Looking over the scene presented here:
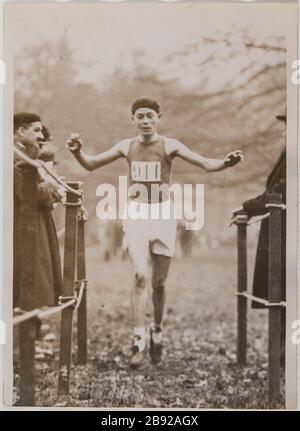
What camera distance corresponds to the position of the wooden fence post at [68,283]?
11.3 feet

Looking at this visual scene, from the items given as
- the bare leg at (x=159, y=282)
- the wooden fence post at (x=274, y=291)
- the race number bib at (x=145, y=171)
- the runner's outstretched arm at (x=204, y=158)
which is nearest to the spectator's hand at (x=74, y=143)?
the race number bib at (x=145, y=171)

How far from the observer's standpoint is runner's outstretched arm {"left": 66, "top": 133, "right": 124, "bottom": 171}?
11.5 feet

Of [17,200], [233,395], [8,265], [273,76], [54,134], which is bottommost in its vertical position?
[233,395]

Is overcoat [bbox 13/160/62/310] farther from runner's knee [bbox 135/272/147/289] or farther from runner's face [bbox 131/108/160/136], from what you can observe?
runner's face [bbox 131/108/160/136]

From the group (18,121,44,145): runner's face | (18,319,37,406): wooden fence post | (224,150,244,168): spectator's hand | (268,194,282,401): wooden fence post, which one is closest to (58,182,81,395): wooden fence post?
(18,319,37,406): wooden fence post

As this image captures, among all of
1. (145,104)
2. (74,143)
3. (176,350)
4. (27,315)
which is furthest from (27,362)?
(145,104)

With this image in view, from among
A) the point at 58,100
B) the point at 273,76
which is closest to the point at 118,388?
the point at 58,100

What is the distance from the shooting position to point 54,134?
11.4 ft

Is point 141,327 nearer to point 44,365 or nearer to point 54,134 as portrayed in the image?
point 44,365

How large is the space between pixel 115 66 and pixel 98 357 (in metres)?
1.18

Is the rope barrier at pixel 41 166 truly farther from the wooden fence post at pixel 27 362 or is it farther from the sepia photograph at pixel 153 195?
the wooden fence post at pixel 27 362

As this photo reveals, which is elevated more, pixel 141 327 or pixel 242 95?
pixel 242 95

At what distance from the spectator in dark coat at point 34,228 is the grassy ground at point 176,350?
146 mm

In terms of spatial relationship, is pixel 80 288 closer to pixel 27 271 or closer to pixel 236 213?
pixel 27 271
